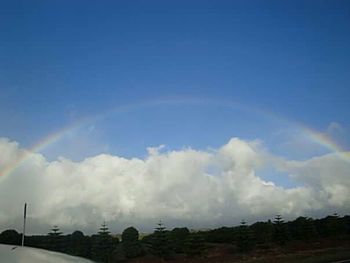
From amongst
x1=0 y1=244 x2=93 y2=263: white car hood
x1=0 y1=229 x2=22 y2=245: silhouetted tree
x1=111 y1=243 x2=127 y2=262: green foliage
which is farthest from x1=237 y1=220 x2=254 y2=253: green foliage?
x1=0 y1=244 x2=93 y2=263: white car hood

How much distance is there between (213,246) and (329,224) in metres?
15.2

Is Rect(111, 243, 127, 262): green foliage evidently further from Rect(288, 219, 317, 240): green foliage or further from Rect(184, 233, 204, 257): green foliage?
Rect(288, 219, 317, 240): green foliage

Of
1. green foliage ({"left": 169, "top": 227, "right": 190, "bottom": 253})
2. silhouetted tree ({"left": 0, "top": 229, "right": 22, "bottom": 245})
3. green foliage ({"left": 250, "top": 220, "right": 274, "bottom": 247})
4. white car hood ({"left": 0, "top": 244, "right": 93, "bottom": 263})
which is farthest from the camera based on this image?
green foliage ({"left": 250, "top": 220, "right": 274, "bottom": 247})

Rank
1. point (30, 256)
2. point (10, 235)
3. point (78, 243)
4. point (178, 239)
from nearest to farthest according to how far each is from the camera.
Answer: point (30, 256)
point (10, 235)
point (78, 243)
point (178, 239)

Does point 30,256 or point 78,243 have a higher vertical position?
point 78,243

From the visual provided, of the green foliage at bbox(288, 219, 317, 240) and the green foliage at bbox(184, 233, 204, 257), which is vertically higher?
the green foliage at bbox(288, 219, 317, 240)

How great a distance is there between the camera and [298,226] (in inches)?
2035

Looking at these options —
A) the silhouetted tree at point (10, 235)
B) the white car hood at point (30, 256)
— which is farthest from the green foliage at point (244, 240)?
the white car hood at point (30, 256)

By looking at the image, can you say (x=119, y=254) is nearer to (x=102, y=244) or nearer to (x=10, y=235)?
(x=102, y=244)

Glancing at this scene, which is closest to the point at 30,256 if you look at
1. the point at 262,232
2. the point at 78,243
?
the point at 78,243

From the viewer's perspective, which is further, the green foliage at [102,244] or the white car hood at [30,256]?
the green foliage at [102,244]

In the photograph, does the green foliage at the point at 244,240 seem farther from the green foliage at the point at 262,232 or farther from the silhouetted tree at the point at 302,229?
the silhouetted tree at the point at 302,229

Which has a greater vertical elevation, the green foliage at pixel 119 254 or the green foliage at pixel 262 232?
the green foliage at pixel 262 232

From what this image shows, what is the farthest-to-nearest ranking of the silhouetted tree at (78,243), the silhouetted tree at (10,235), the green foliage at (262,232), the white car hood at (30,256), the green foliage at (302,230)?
the green foliage at (302,230), the green foliage at (262,232), the silhouetted tree at (78,243), the silhouetted tree at (10,235), the white car hood at (30,256)
